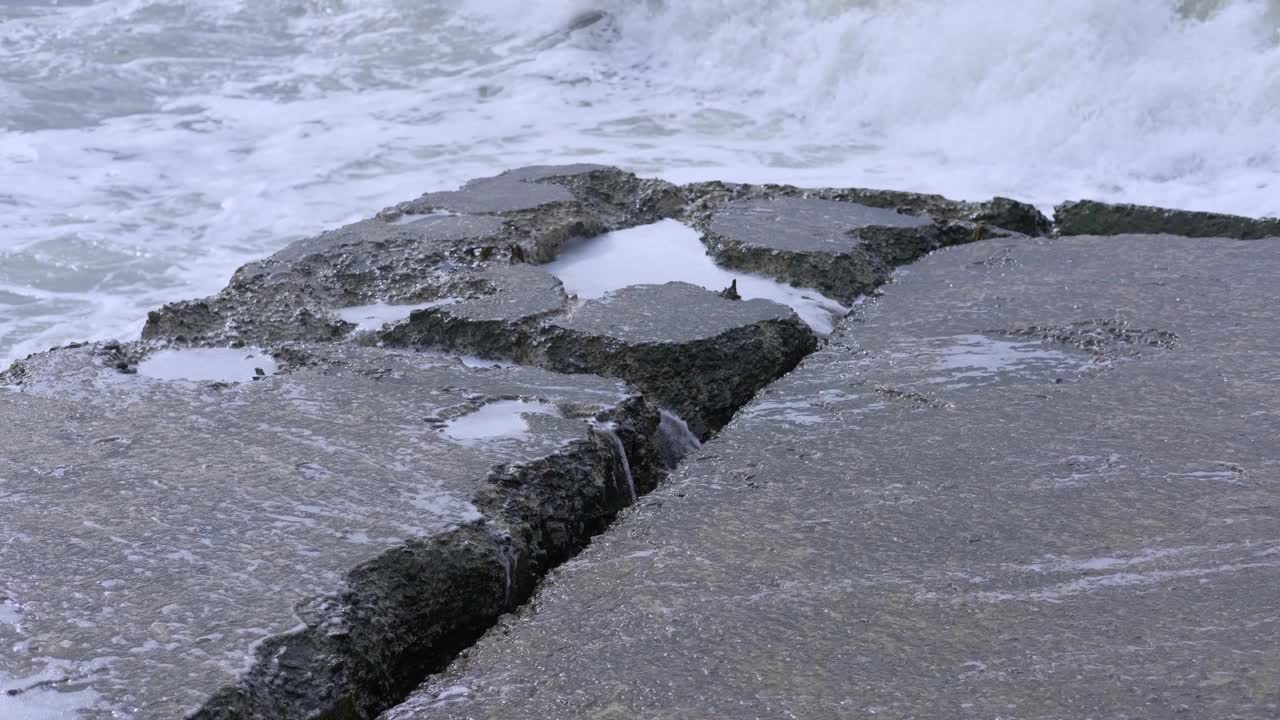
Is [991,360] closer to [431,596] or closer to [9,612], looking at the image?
[431,596]

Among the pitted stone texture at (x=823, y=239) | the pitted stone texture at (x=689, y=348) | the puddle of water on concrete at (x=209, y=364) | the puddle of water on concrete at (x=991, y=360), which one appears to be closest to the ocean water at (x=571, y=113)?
the puddle of water on concrete at (x=209, y=364)

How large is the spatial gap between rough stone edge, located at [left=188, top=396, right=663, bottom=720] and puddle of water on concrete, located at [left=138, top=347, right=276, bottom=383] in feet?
1.99

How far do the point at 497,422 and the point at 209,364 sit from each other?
1.90 feet

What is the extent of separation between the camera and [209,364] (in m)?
1.97

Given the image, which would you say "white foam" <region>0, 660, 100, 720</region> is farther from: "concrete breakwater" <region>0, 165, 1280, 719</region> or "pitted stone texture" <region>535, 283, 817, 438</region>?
"pitted stone texture" <region>535, 283, 817, 438</region>

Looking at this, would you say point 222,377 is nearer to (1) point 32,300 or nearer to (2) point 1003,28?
(1) point 32,300

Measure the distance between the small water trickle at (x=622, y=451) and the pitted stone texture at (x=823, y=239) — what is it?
2.66ft

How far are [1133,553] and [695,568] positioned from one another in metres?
0.46

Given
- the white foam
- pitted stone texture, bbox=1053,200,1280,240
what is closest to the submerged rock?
the white foam

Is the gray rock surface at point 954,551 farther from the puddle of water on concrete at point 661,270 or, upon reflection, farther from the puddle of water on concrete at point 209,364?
the puddle of water on concrete at point 209,364

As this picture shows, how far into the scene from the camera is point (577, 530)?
1513mm

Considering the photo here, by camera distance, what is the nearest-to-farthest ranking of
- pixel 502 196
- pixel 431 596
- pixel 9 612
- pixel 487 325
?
1. pixel 9 612
2. pixel 431 596
3. pixel 487 325
4. pixel 502 196

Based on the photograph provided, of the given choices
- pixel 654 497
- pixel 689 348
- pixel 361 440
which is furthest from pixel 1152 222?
pixel 361 440

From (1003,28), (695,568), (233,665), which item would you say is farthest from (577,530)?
(1003,28)
